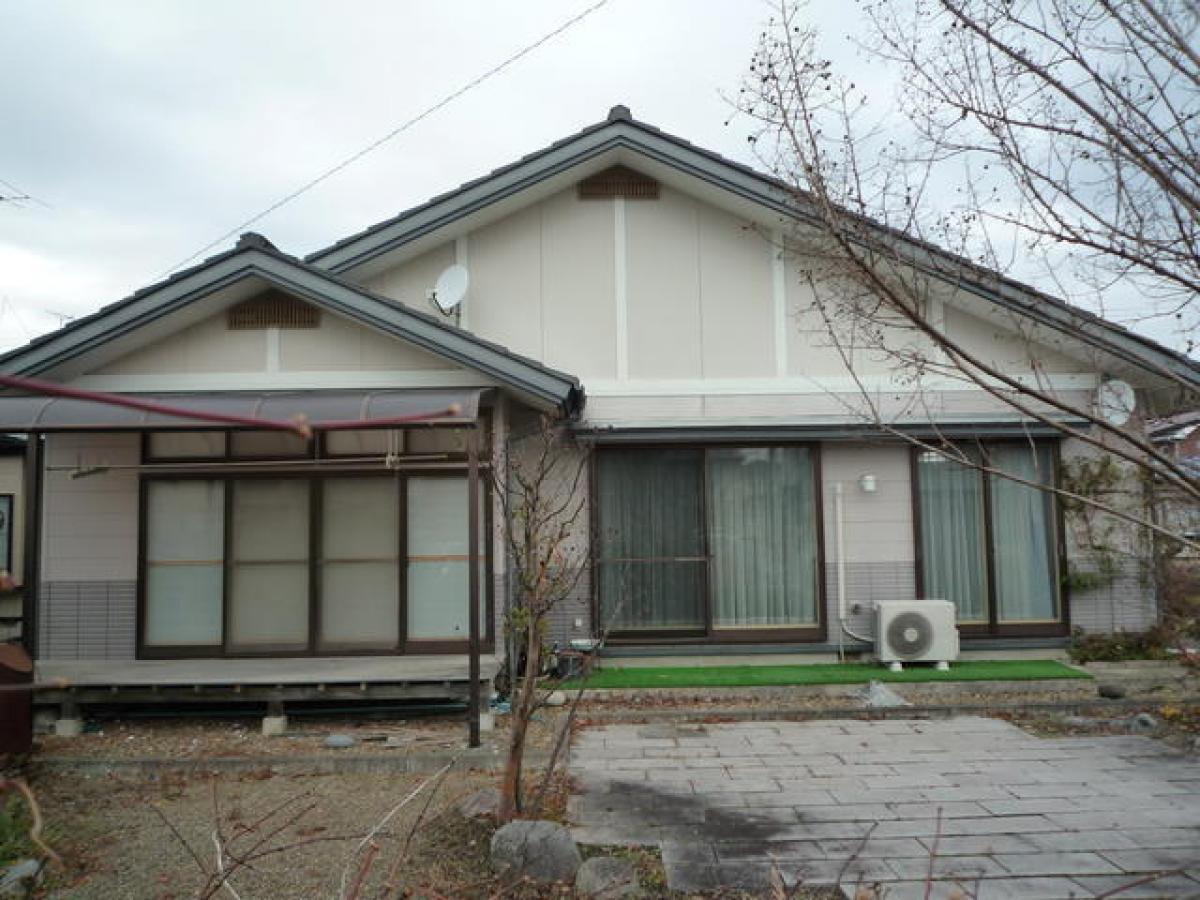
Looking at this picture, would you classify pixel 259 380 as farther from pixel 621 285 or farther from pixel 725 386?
pixel 725 386

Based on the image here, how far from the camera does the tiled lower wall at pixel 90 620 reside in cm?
911

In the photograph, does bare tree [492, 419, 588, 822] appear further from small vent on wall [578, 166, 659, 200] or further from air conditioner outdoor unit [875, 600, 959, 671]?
air conditioner outdoor unit [875, 600, 959, 671]

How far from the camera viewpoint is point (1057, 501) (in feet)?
33.1

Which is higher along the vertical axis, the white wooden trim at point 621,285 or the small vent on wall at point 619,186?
the small vent on wall at point 619,186

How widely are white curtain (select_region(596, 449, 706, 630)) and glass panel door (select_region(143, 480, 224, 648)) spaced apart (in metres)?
4.32

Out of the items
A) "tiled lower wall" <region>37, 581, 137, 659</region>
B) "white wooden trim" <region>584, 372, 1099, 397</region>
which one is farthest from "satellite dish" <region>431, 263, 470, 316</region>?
"tiled lower wall" <region>37, 581, 137, 659</region>

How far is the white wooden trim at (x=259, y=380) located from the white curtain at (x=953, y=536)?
602 cm

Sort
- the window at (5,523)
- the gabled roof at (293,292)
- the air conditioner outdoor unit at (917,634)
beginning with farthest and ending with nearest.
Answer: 1. the window at (5,523)
2. the air conditioner outdoor unit at (917,634)
3. the gabled roof at (293,292)

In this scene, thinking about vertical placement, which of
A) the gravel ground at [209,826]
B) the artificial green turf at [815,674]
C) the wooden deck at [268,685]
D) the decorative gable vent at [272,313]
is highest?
the decorative gable vent at [272,313]

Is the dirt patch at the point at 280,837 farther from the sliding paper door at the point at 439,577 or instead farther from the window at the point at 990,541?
the window at the point at 990,541

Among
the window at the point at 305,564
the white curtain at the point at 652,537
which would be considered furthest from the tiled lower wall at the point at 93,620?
the white curtain at the point at 652,537

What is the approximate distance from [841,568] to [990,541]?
1917mm

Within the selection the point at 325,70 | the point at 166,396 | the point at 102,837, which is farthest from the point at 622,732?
the point at 325,70

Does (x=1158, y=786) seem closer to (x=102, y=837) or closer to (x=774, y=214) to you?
(x=774, y=214)
